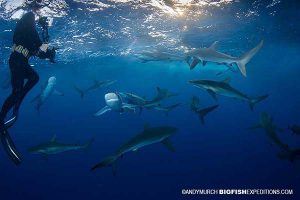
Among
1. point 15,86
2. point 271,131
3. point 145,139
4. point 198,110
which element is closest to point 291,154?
point 271,131

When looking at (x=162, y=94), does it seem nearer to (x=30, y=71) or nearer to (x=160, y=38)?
(x=30, y=71)

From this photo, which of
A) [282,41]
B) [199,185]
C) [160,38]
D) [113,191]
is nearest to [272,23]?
[282,41]

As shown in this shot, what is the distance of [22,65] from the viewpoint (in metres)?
8.16

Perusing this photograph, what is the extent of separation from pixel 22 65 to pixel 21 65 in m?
0.03

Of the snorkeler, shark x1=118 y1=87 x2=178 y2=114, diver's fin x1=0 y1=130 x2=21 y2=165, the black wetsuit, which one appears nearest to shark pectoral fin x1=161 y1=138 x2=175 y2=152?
shark x1=118 y1=87 x2=178 y2=114

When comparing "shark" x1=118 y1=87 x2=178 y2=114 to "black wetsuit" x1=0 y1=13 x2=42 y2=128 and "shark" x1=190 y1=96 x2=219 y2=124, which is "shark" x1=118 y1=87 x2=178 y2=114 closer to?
"shark" x1=190 y1=96 x2=219 y2=124

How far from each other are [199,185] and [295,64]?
18720mm

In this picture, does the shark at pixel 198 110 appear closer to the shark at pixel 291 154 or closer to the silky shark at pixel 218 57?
the silky shark at pixel 218 57

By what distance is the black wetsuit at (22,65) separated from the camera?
26.1ft

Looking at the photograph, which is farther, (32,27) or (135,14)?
(135,14)

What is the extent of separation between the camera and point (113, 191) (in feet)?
85.8

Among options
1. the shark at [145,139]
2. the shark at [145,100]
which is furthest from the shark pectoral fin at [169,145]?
the shark at [145,100]

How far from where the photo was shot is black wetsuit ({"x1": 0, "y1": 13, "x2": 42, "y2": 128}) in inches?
314

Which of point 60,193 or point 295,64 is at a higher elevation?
point 295,64
